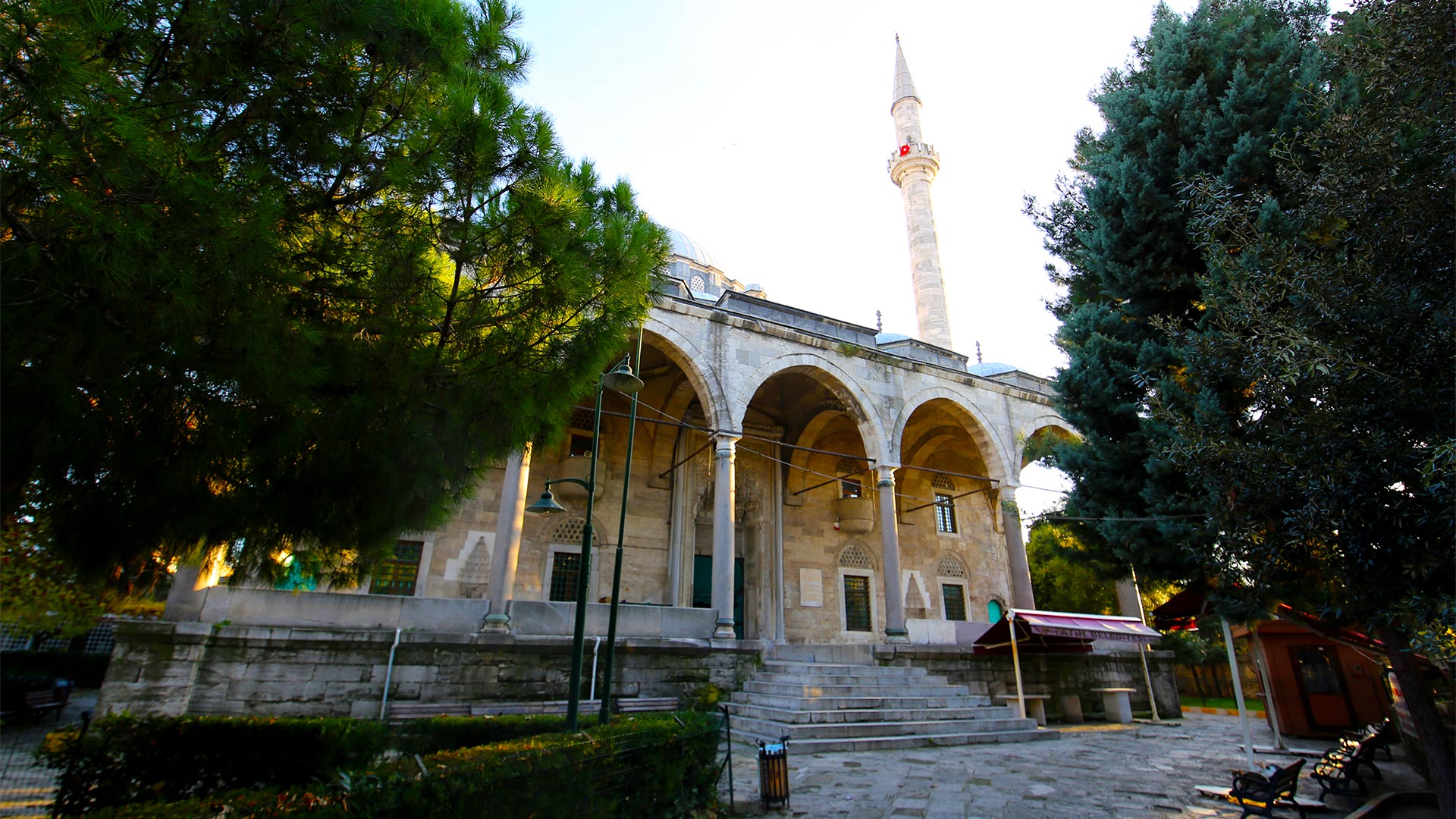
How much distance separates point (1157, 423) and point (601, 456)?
11275 millimetres

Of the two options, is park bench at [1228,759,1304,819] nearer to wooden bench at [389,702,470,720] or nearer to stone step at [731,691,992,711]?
stone step at [731,691,992,711]

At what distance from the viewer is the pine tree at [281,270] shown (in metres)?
2.33

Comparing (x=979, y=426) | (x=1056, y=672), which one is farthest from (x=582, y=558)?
(x=979, y=426)

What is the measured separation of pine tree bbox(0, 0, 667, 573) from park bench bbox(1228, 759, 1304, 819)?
5.80m

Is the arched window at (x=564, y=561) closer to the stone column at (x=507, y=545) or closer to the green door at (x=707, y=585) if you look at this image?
the green door at (x=707, y=585)

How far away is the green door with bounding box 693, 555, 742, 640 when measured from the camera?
1534cm

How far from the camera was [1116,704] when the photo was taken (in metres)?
13.2

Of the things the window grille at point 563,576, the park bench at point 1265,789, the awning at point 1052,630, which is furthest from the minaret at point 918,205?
the park bench at point 1265,789

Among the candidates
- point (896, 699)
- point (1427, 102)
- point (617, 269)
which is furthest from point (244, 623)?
point (1427, 102)

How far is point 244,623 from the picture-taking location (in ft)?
27.3

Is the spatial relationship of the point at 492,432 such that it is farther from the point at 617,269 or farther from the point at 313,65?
the point at 313,65

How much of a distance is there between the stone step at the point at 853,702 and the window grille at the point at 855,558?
21.9 feet

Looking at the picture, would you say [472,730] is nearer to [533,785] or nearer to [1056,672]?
[533,785]

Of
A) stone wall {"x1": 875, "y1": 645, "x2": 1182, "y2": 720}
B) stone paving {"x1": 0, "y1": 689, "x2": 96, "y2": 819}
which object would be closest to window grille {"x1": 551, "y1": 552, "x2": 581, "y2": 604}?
stone wall {"x1": 875, "y1": 645, "x2": 1182, "y2": 720}
